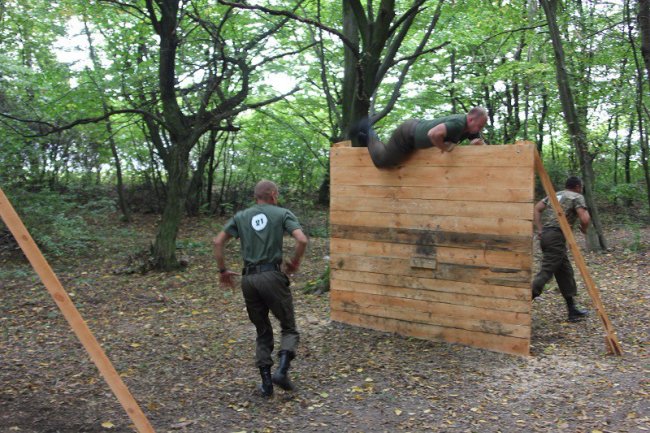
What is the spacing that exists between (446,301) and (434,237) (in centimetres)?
71

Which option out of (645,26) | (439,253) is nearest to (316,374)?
(439,253)

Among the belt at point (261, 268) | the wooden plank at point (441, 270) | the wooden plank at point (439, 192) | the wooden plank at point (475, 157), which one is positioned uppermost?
the wooden plank at point (475, 157)

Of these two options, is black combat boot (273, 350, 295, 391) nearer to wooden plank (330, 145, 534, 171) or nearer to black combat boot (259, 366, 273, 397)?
black combat boot (259, 366, 273, 397)

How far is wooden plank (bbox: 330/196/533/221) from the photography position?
218 inches

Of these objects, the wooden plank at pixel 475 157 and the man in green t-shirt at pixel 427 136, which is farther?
the man in green t-shirt at pixel 427 136

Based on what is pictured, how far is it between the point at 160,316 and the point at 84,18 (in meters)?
9.04

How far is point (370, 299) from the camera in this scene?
21.6ft

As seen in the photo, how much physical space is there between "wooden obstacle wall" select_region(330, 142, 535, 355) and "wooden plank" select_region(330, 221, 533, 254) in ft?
0.03

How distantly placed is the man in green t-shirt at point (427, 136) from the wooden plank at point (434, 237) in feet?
2.59

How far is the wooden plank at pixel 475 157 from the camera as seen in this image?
17.9 feet

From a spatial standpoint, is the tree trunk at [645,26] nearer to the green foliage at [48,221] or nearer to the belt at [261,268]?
the belt at [261,268]

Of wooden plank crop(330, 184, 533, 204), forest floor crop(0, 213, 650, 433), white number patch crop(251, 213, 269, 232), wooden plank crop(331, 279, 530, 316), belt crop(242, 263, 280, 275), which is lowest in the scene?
forest floor crop(0, 213, 650, 433)

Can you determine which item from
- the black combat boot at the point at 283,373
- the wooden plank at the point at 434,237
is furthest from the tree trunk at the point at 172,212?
the black combat boot at the point at 283,373

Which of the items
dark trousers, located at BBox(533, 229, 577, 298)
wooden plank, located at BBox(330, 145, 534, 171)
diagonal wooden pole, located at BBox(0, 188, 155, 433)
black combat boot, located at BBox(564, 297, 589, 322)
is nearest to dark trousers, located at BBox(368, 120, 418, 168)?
wooden plank, located at BBox(330, 145, 534, 171)
